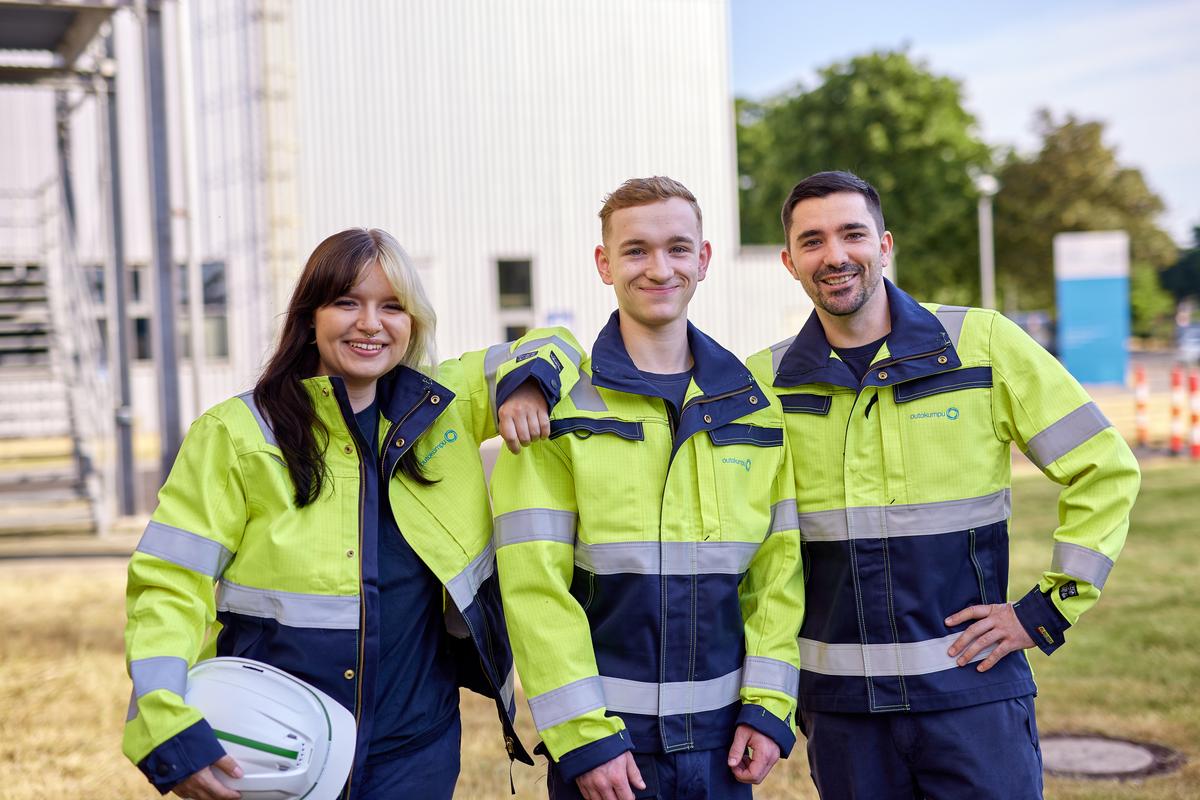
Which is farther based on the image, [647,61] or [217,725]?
[647,61]

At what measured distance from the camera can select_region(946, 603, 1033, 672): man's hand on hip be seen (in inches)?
107

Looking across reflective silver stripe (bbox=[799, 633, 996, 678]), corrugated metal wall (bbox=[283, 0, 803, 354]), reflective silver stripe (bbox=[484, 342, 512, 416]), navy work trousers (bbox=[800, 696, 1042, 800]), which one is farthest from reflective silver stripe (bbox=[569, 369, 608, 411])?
corrugated metal wall (bbox=[283, 0, 803, 354])

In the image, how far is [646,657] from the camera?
2604mm

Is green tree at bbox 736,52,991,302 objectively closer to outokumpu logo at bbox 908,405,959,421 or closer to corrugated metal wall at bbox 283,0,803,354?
corrugated metal wall at bbox 283,0,803,354

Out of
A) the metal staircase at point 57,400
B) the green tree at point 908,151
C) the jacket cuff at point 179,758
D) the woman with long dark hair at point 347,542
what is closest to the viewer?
the jacket cuff at point 179,758

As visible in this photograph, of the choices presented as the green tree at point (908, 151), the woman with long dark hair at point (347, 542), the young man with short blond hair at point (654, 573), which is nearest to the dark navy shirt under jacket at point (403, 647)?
the woman with long dark hair at point (347, 542)

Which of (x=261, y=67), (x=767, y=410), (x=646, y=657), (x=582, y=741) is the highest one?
(x=261, y=67)

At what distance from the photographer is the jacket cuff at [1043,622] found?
2736mm

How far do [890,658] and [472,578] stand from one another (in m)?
1.04

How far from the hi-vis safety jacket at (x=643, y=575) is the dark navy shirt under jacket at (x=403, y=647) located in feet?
0.73

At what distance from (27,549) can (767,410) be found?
9631mm

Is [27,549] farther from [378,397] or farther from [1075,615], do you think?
[1075,615]

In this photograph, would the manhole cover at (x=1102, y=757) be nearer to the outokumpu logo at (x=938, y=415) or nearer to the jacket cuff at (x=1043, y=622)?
the jacket cuff at (x=1043, y=622)

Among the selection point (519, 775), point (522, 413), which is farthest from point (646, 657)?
point (519, 775)
